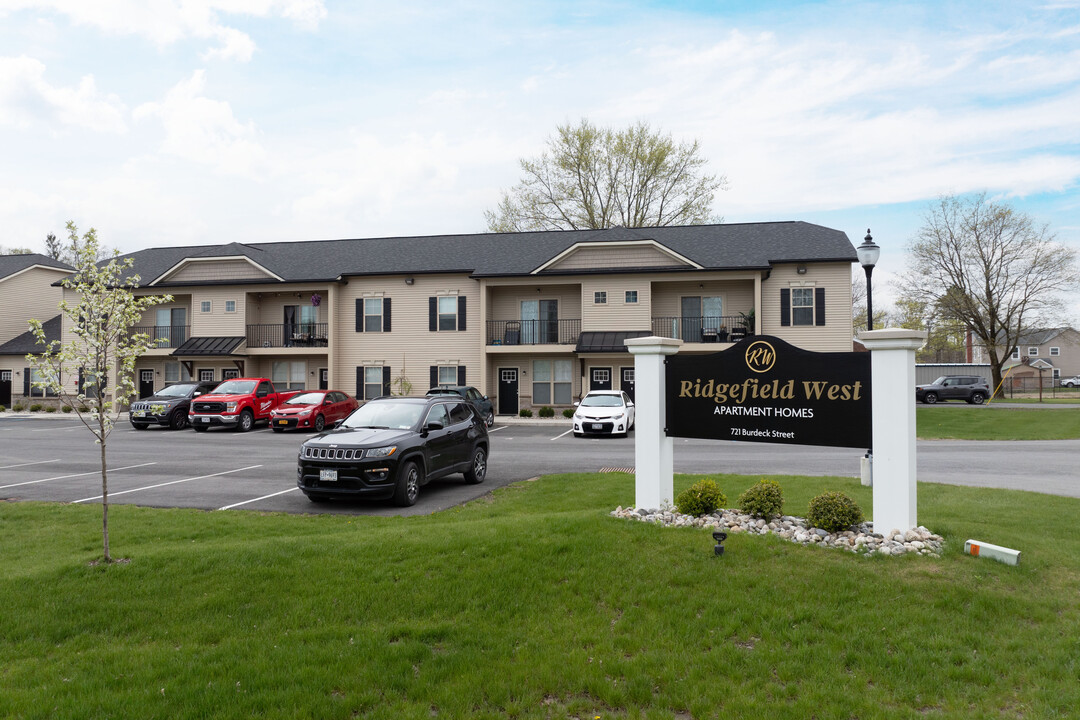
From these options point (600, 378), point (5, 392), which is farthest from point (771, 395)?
point (5, 392)

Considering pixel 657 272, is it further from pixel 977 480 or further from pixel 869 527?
pixel 869 527

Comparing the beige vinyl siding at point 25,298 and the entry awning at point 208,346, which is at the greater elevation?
the beige vinyl siding at point 25,298

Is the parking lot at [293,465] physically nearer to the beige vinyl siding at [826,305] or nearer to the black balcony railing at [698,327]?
the beige vinyl siding at [826,305]

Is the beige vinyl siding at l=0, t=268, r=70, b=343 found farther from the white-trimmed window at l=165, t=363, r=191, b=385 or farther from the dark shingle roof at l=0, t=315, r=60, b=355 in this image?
the white-trimmed window at l=165, t=363, r=191, b=385

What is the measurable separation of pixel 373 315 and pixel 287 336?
4704 mm

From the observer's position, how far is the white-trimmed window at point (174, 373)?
33.8 meters

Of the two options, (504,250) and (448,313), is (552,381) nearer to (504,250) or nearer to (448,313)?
(448,313)

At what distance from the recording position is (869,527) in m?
6.74

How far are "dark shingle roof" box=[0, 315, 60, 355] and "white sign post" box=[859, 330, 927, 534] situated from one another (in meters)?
40.3

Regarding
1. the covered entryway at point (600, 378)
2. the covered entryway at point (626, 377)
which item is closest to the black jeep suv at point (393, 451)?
the covered entryway at point (600, 378)

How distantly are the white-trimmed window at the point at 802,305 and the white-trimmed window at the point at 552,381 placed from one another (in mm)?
10128

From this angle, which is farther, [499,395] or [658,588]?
[499,395]

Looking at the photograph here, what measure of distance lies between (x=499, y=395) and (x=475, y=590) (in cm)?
2614

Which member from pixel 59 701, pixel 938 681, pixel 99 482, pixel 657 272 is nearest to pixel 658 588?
pixel 938 681
